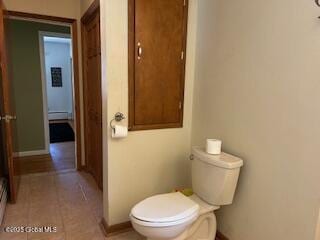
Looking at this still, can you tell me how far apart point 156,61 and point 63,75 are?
678cm

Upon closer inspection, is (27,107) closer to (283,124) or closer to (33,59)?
(33,59)

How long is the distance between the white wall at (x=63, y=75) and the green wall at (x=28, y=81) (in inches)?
144

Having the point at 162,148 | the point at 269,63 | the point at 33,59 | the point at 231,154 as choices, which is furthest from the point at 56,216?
the point at 33,59

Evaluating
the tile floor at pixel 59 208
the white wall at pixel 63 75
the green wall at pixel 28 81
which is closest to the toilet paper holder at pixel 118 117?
the tile floor at pixel 59 208

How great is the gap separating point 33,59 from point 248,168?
12.2 ft

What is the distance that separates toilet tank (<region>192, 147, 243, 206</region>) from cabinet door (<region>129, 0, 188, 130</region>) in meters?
0.52

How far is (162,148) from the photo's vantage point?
7.25 ft

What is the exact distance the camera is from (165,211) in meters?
1.61

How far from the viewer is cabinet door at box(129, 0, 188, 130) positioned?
6.33 feet

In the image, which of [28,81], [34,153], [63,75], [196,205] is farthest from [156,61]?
[63,75]

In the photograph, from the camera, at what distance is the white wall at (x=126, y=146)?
6.04 feet

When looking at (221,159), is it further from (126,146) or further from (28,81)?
(28,81)

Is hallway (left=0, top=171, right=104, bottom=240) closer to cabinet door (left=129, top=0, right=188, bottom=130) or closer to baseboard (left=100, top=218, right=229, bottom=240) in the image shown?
baseboard (left=100, top=218, right=229, bottom=240)

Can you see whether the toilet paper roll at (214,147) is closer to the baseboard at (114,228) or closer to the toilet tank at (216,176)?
the toilet tank at (216,176)
